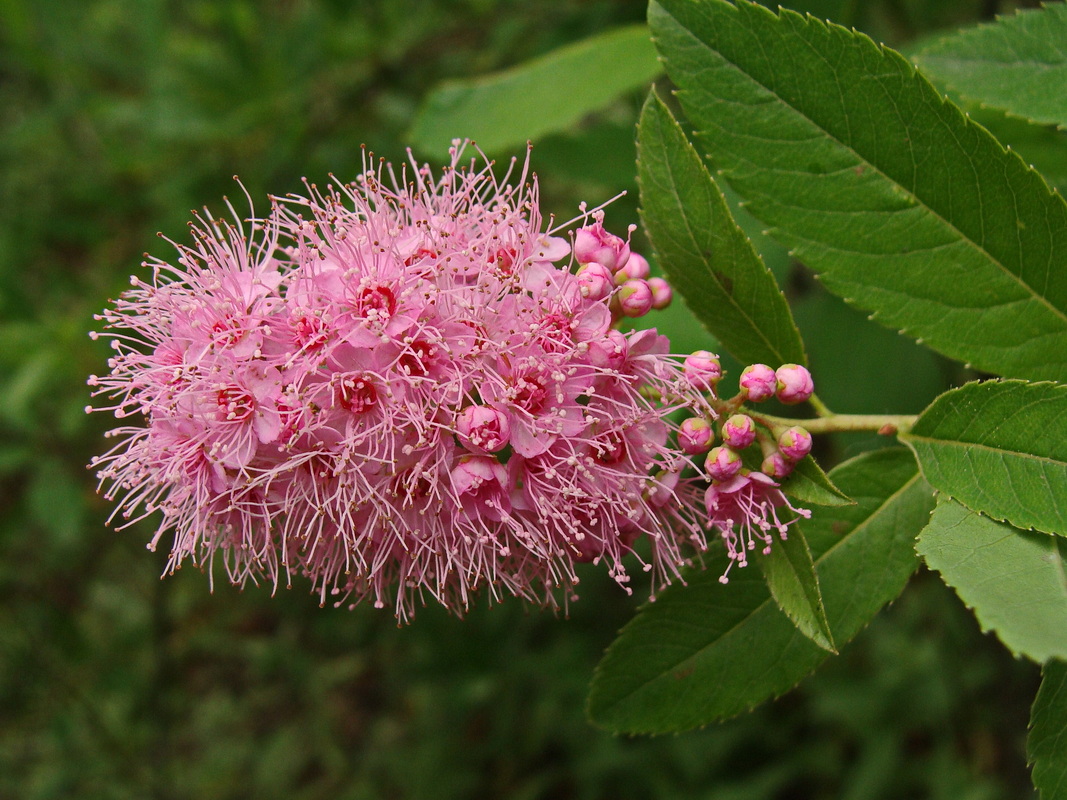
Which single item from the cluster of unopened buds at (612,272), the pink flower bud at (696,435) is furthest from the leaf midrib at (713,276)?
the pink flower bud at (696,435)

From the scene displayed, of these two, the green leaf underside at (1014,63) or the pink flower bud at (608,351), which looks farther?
the green leaf underside at (1014,63)

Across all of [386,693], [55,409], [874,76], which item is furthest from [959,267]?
[386,693]

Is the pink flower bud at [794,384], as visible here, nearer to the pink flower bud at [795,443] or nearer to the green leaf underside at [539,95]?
the pink flower bud at [795,443]

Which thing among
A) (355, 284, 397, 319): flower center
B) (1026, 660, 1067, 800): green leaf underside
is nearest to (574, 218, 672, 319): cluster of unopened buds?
(355, 284, 397, 319): flower center

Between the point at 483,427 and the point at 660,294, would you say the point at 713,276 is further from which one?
the point at 483,427

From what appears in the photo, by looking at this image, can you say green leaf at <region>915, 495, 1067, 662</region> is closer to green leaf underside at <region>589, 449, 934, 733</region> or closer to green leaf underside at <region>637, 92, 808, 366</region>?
green leaf underside at <region>589, 449, 934, 733</region>

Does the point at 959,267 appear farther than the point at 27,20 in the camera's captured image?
No

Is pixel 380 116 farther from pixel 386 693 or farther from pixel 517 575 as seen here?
pixel 386 693
